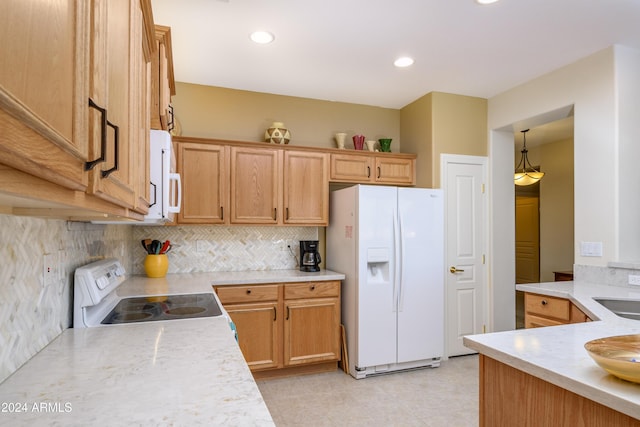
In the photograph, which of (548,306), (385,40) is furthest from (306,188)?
(548,306)

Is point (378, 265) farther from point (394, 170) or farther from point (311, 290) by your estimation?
point (394, 170)

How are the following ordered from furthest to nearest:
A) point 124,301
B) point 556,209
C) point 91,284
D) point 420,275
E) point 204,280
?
point 556,209, point 420,275, point 204,280, point 124,301, point 91,284

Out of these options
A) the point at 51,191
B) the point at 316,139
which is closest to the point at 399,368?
the point at 316,139

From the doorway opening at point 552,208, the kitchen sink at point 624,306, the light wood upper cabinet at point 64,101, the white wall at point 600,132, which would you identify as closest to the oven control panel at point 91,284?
the light wood upper cabinet at point 64,101

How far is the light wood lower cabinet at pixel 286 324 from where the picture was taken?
3.23m

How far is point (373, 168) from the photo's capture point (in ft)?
13.0

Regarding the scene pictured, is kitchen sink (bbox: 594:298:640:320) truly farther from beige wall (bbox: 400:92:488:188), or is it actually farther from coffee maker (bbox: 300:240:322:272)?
coffee maker (bbox: 300:240:322:272)

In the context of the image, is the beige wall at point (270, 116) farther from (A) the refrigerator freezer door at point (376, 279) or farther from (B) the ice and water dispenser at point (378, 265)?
(B) the ice and water dispenser at point (378, 265)

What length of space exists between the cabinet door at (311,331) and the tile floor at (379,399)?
183 millimetres

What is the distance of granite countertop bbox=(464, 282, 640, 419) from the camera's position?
0.96 m

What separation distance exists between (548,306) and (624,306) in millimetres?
409

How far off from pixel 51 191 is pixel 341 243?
10.5 ft

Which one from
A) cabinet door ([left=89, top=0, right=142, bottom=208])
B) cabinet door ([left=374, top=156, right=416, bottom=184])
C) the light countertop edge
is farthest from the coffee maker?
cabinet door ([left=89, top=0, right=142, bottom=208])

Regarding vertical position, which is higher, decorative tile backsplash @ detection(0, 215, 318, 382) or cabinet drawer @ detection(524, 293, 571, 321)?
decorative tile backsplash @ detection(0, 215, 318, 382)
